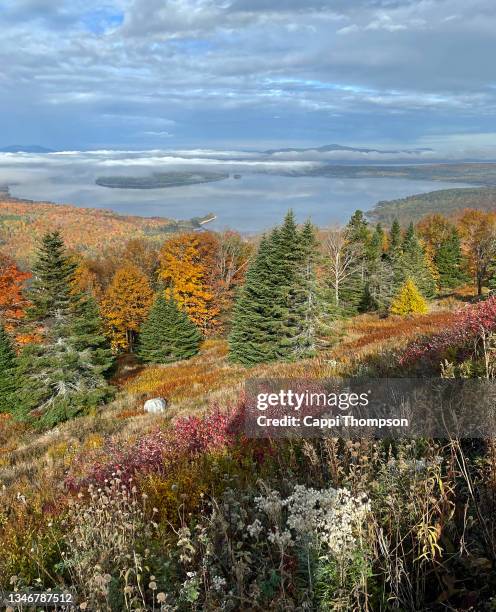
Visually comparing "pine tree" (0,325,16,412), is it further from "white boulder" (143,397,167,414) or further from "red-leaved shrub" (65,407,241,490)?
"red-leaved shrub" (65,407,241,490)

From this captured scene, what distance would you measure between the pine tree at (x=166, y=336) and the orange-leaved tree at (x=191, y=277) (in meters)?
8.36

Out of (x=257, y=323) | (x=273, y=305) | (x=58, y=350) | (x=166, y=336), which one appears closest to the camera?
(x=58, y=350)

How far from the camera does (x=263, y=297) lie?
20547 mm

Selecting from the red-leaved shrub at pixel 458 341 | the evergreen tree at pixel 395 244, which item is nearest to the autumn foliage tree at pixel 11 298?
the red-leaved shrub at pixel 458 341

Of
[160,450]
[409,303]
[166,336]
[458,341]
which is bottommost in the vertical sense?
[166,336]

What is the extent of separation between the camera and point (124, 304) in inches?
1580

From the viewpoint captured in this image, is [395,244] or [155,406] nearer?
[155,406]

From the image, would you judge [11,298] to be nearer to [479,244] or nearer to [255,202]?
[479,244]

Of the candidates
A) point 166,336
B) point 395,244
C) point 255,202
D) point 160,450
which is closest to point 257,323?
point 166,336

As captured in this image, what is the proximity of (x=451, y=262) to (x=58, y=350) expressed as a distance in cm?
5314

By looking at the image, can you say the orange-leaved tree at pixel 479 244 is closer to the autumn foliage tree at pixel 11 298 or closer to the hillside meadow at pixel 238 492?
the hillside meadow at pixel 238 492

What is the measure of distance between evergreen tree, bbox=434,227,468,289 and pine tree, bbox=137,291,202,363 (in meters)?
38.5

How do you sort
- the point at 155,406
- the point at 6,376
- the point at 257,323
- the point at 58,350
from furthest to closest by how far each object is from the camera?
the point at 6,376 → the point at 257,323 → the point at 58,350 → the point at 155,406

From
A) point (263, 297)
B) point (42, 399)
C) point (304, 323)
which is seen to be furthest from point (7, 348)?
point (304, 323)
